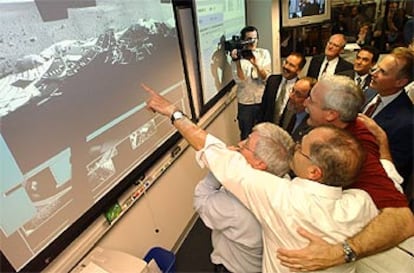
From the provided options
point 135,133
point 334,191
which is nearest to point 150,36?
point 135,133

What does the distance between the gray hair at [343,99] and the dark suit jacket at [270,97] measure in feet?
4.35

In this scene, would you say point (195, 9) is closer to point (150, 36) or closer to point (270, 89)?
point (150, 36)

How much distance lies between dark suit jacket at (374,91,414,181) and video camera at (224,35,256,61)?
1575 millimetres

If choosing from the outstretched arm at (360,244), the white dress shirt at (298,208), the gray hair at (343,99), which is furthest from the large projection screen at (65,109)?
A: the gray hair at (343,99)

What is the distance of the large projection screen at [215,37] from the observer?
2.48 meters

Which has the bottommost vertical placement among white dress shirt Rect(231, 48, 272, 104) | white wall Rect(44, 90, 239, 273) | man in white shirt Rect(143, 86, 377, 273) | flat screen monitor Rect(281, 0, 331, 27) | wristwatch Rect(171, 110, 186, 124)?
white wall Rect(44, 90, 239, 273)

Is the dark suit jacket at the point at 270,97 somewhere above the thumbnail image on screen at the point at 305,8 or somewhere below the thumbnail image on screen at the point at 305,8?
below

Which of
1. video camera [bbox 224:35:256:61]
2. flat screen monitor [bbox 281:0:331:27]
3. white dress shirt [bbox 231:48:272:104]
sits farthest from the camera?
flat screen monitor [bbox 281:0:331:27]

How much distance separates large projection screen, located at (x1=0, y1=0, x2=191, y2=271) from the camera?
3.27 ft

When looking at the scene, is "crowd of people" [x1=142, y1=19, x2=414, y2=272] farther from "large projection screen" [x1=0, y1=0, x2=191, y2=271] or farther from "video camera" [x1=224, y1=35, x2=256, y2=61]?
"video camera" [x1=224, y1=35, x2=256, y2=61]

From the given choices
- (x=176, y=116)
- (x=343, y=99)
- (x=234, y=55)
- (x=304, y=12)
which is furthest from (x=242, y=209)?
(x=304, y=12)

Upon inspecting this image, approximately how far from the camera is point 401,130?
175 cm

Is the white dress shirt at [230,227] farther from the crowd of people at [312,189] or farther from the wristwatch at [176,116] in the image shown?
the wristwatch at [176,116]

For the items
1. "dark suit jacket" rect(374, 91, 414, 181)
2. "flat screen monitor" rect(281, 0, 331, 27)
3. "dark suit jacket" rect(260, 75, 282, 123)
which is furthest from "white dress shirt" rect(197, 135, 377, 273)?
"flat screen monitor" rect(281, 0, 331, 27)
